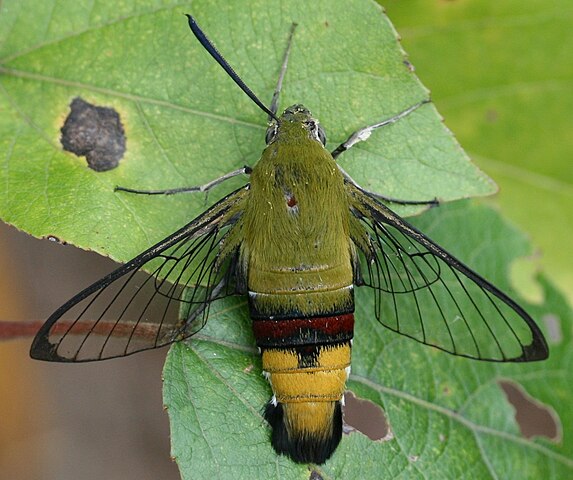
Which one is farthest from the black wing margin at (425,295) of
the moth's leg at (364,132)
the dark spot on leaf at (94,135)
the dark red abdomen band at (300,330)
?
the dark spot on leaf at (94,135)

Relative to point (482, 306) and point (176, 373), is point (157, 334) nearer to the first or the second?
point (176, 373)

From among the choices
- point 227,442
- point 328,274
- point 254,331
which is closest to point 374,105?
point 328,274

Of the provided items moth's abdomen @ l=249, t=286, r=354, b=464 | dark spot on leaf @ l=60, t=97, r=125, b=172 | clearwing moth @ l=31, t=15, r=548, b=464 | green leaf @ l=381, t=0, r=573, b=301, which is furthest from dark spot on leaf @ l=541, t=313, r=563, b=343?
dark spot on leaf @ l=60, t=97, r=125, b=172

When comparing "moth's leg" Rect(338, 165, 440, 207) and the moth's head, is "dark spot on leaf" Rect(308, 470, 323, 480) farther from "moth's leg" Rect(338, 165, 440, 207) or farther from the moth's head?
the moth's head

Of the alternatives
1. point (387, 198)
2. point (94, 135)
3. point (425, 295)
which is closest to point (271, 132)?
point (387, 198)

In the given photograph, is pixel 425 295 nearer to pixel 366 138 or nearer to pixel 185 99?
pixel 366 138

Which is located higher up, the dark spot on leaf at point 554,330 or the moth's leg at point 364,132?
the moth's leg at point 364,132

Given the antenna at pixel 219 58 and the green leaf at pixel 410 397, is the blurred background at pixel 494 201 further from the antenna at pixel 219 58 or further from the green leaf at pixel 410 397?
the antenna at pixel 219 58
